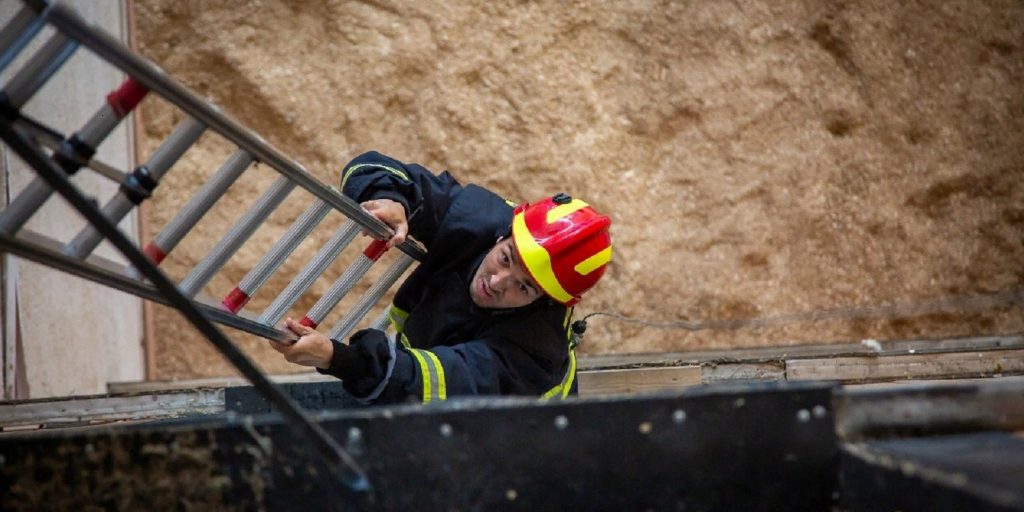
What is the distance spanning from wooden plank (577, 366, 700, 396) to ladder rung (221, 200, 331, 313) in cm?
158

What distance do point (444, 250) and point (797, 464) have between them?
1.65 m

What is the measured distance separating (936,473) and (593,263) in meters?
1.59

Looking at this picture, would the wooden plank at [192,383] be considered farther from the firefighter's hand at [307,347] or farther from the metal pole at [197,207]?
the metal pole at [197,207]

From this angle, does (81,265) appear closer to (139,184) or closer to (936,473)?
(139,184)

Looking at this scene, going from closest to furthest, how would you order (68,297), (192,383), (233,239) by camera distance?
(233,239) → (68,297) → (192,383)

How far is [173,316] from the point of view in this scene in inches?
200

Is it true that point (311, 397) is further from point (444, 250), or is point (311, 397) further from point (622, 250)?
point (622, 250)

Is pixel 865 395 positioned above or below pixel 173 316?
above

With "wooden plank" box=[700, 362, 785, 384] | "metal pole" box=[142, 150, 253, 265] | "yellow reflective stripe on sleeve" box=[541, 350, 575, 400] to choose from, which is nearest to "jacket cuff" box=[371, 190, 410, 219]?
"yellow reflective stripe on sleeve" box=[541, 350, 575, 400]

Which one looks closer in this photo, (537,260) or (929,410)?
(929,410)

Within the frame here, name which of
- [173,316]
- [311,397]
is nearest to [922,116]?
[311,397]

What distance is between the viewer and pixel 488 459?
1575mm

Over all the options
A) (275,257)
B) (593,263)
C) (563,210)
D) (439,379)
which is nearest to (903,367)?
(593,263)

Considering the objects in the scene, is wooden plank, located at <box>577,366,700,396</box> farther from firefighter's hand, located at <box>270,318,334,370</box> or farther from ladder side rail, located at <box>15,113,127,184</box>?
ladder side rail, located at <box>15,113,127,184</box>
